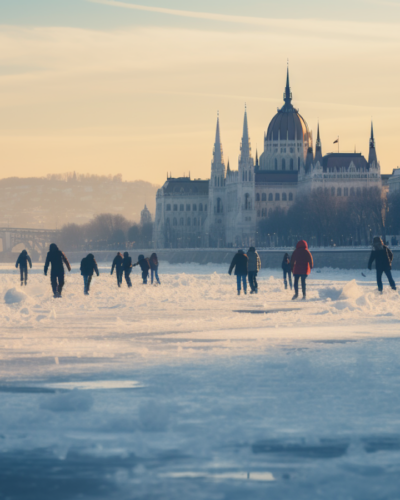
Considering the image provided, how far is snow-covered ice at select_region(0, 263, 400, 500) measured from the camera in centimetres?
643

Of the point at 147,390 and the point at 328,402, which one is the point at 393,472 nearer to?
Answer: the point at 328,402

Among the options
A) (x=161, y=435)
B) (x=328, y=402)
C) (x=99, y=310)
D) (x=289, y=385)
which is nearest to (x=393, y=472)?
(x=161, y=435)

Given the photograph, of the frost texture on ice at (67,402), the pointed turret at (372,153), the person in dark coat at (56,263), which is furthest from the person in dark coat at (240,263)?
the pointed turret at (372,153)

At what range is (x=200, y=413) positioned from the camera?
337 inches

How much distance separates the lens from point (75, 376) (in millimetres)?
10734

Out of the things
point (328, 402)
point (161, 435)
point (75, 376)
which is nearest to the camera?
point (161, 435)

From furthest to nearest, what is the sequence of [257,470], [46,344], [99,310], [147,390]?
1. [99,310]
2. [46,344]
3. [147,390]
4. [257,470]

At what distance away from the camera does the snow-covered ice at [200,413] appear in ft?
21.1

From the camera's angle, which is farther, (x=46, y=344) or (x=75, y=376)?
(x=46, y=344)

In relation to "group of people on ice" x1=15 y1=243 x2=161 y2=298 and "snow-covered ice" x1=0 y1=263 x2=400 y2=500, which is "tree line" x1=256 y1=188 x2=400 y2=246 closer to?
"group of people on ice" x1=15 y1=243 x2=161 y2=298

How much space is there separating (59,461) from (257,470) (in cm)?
135

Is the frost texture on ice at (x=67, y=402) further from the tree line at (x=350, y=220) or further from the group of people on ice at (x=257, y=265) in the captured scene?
the tree line at (x=350, y=220)

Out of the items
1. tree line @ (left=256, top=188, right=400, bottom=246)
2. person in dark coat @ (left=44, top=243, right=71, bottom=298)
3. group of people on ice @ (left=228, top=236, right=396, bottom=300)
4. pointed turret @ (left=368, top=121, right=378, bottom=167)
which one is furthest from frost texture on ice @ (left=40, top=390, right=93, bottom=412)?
pointed turret @ (left=368, top=121, right=378, bottom=167)

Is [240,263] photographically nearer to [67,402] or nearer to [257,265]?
[257,265]
